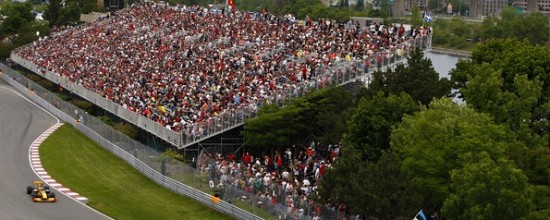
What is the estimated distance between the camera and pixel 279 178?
142 ft

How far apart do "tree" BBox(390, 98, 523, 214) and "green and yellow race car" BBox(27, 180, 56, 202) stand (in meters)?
15.5

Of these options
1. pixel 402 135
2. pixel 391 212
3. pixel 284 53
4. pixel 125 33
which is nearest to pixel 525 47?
pixel 284 53

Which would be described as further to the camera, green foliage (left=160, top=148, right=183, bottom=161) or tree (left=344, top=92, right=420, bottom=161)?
green foliage (left=160, top=148, right=183, bottom=161)

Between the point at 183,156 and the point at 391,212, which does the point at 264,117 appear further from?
the point at 391,212

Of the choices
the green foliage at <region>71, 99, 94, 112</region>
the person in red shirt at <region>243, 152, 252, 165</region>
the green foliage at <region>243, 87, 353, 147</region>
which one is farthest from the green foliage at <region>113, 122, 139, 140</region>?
the person in red shirt at <region>243, 152, 252, 165</region>

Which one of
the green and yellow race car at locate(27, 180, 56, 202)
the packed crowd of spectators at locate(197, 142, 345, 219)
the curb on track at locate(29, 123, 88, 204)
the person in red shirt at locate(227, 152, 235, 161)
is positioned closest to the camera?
the packed crowd of spectators at locate(197, 142, 345, 219)

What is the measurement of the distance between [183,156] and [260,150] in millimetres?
4504

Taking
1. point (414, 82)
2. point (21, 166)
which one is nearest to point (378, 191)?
point (414, 82)

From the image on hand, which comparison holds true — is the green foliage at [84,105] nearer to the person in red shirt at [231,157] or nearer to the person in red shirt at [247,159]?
the person in red shirt at [231,157]

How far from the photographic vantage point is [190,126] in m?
51.2

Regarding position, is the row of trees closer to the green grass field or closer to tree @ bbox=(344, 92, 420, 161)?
tree @ bbox=(344, 92, 420, 161)

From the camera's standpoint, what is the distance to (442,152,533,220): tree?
3275 centimetres

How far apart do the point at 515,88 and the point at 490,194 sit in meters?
18.0

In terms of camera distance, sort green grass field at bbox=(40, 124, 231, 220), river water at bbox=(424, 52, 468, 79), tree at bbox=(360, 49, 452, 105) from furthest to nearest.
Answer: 1. river water at bbox=(424, 52, 468, 79)
2. tree at bbox=(360, 49, 452, 105)
3. green grass field at bbox=(40, 124, 231, 220)
